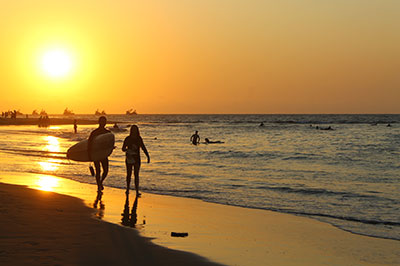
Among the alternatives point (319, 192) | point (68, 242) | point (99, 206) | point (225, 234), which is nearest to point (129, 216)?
point (99, 206)

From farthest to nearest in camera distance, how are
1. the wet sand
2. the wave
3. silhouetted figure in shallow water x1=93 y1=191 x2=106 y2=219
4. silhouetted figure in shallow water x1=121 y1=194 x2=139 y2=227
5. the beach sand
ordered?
the wave → silhouetted figure in shallow water x1=93 y1=191 x2=106 y2=219 → silhouetted figure in shallow water x1=121 y1=194 x2=139 y2=227 → the wet sand → the beach sand

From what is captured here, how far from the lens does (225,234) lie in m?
9.59

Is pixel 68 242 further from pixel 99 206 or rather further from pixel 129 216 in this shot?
pixel 99 206

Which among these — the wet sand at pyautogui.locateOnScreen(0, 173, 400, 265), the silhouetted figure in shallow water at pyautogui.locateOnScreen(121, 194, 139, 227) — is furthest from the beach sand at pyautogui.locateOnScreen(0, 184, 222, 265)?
the silhouetted figure in shallow water at pyautogui.locateOnScreen(121, 194, 139, 227)

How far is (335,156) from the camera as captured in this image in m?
→ 33.6

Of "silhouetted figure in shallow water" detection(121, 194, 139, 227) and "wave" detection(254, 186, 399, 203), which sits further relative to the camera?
"wave" detection(254, 186, 399, 203)

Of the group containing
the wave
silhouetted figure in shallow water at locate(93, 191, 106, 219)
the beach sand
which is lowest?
the wave

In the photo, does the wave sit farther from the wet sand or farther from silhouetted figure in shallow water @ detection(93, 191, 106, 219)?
silhouetted figure in shallow water @ detection(93, 191, 106, 219)

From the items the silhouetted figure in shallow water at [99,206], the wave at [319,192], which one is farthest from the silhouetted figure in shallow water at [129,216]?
the wave at [319,192]

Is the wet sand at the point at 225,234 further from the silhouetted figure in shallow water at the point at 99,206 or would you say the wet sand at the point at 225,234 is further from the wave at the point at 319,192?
the wave at the point at 319,192

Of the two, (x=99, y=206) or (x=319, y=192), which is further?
(x=319, y=192)

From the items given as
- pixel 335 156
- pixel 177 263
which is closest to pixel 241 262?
pixel 177 263

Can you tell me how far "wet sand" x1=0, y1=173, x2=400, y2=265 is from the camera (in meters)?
8.02

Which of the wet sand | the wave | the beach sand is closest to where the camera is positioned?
the beach sand
